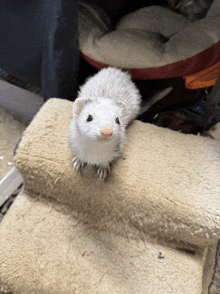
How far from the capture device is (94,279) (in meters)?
0.71

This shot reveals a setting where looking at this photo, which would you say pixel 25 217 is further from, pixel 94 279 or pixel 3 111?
pixel 3 111

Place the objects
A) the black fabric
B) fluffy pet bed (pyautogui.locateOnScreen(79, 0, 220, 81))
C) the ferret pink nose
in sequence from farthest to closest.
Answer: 1. fluffy pet bed (pyautogui.locateOnScreen(79, 0, 220, 81))
2. the black fabric
3. the ferret pink nose

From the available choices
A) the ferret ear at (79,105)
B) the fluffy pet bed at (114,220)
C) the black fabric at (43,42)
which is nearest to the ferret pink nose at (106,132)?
the ferret ear at (79,105)

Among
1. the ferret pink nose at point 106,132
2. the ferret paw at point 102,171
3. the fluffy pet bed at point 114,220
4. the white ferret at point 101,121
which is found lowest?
the fluffy pet bed at point 114,220

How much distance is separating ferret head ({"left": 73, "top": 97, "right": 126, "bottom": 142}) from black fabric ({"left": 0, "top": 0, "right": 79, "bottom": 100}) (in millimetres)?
430

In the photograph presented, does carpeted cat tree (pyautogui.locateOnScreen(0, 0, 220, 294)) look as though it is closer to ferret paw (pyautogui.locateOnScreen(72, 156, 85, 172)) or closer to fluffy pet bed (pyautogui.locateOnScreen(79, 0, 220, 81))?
ferret paw (pyautogui.locateOnScreen(72, 156, 85, 172))

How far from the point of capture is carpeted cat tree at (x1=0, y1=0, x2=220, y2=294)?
2.32 feet

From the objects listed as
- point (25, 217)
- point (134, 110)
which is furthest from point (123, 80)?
point (25, 217)

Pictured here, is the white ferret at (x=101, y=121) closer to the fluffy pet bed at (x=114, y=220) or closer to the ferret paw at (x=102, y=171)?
the ferret paw at (x=102, y=171)

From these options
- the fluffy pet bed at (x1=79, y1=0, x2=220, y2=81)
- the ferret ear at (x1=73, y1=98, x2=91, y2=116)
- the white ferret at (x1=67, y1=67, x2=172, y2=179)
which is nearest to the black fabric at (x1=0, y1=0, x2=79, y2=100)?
the fluffy pet bed at (x1=79, y1=0, x2=220, y2=81)

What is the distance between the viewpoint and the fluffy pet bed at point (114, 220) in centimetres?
71

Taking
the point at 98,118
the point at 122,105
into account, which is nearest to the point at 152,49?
the point at 122,105

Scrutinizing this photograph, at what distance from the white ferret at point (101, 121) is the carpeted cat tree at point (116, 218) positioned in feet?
0.34

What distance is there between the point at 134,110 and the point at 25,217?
2.00ft
